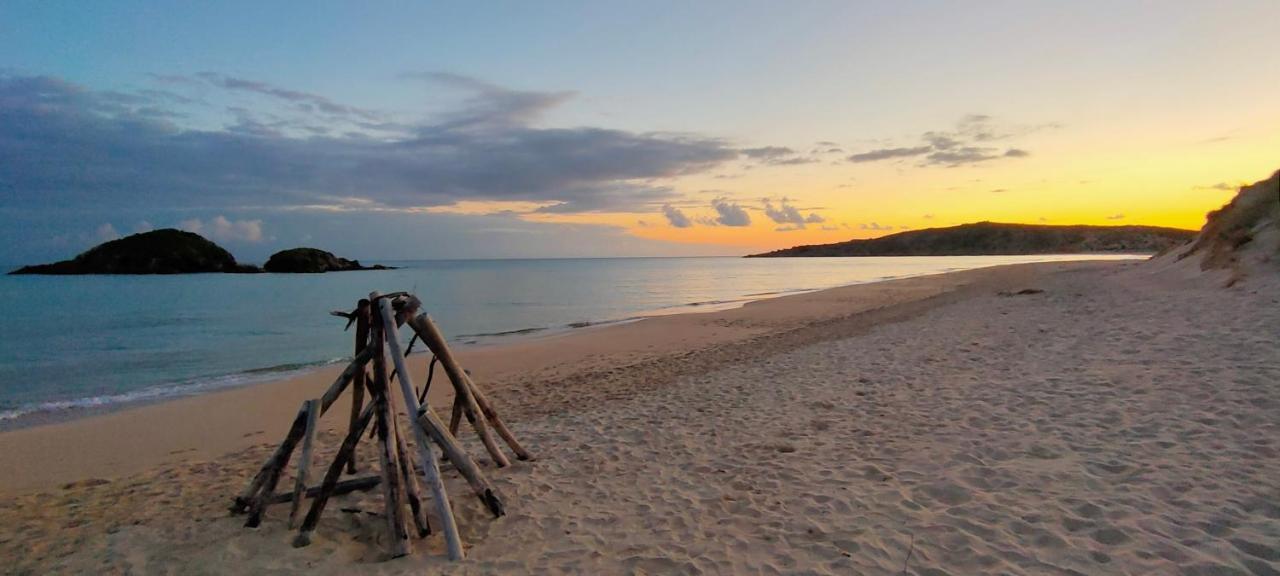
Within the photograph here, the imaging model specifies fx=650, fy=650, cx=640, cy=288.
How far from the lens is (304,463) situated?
17.4ft

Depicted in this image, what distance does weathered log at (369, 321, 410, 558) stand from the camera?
187 inches

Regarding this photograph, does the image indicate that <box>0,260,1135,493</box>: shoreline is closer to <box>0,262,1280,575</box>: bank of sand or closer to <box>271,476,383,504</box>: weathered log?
<box>0,262,1280,575</box>: bank of sand

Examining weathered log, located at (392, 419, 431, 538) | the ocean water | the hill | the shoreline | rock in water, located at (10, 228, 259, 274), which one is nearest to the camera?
weathered log, located at (392, 419, 431, 538)

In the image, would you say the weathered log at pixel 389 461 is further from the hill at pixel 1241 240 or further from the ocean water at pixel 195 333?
the hill at pixel 1241 240

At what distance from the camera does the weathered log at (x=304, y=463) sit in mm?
5227

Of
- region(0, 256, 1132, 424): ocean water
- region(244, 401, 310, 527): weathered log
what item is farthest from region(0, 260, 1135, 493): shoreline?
region(244, 401, 310, 527): weathered log

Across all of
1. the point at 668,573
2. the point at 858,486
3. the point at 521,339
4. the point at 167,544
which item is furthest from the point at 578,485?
the point at 521,339

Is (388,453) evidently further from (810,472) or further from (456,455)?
(810,472)

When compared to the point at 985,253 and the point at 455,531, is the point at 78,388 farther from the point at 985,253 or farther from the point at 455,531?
the point at 985,253

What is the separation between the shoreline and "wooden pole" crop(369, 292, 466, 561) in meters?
4.88

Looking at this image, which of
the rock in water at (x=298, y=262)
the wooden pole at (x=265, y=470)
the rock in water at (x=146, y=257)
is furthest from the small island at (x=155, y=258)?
the wooden pole at (x=265, y=470)

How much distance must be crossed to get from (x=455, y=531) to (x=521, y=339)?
16296 millimetres

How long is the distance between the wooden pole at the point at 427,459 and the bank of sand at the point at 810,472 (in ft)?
0.51

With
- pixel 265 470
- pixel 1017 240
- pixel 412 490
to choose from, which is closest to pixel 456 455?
pixel 412 490
